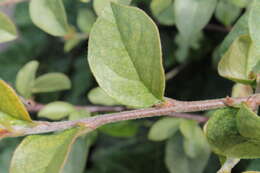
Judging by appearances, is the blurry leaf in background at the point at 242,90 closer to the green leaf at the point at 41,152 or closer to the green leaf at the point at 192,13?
the green leaf at the point at 192,13

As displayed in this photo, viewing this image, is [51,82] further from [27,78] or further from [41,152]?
[41,152]

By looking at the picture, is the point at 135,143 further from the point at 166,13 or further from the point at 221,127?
the point at 221,127

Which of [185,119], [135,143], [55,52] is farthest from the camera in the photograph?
[55,52]

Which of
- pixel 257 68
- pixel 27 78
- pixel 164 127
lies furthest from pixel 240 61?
pixel 27 78

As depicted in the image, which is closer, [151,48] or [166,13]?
[151,48]

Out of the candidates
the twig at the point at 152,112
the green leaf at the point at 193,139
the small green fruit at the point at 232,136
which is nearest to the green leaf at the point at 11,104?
the twig at the point at 152,112

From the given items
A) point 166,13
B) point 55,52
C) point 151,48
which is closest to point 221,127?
→ point 151,48
